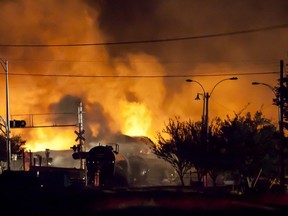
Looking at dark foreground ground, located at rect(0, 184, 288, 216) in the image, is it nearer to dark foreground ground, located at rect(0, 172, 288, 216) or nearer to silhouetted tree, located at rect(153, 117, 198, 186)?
dark foreground ground, located at rect(0, 172, 288, 216)

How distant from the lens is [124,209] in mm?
19391

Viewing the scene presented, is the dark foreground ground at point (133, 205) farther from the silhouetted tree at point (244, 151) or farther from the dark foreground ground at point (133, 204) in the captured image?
the silhouetted tree at point (244, 151)

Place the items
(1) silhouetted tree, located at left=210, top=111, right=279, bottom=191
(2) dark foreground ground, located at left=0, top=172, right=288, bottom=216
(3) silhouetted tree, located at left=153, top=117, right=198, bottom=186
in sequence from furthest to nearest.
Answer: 1. (3) silhouetted tree, located at left=153, top=117, right=198, bottom=186
2. (1) silhouetted tree, located at left=210, top=111, right=279, bottom=191
3. (2) dark foreground ground, located at left=0, top=172, right=288, bottom=216

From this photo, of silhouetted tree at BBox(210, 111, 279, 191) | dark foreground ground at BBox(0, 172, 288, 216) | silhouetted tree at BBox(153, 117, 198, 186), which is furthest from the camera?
silhouetted tree at BBox(153, 117, 198, 186)

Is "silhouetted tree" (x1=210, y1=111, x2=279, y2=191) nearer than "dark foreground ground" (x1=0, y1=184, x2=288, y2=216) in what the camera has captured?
No

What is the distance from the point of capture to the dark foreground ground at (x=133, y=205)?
1846 centimetres

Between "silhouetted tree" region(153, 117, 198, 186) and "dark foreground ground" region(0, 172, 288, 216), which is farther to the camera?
"silhouetted tree" region(153, 117, 198, 186)

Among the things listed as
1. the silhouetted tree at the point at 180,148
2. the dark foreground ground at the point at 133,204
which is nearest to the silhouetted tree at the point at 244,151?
the silhouetted tree at the point at 180,148

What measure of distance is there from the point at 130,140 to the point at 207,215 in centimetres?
9092

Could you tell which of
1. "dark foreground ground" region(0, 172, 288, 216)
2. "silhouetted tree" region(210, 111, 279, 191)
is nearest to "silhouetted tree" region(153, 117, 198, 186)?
"silhouetted tree" region(210, 111, 279, 191)

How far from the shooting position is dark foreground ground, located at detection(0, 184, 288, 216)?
18459mm

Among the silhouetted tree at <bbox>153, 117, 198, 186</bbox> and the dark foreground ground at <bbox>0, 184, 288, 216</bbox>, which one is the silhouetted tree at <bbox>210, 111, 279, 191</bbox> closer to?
the silhouetted tree at <bbox>153, 117, 198, 186</bbox>

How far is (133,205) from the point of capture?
20.2 meters

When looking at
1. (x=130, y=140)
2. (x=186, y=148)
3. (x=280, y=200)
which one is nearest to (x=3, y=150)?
(x=130, y=140)
